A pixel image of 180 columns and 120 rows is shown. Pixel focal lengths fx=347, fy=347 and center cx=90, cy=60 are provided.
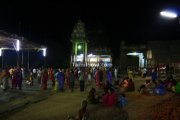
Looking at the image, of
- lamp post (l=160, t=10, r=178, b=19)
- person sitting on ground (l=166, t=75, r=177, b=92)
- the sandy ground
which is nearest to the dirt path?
the sandy ground

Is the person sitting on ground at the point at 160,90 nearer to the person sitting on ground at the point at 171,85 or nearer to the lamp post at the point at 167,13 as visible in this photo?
the person sitting on ground at the point at 171,85

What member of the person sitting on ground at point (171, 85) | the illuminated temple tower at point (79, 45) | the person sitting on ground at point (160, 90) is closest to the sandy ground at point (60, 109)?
the person sitting on ground at point (160, 90)

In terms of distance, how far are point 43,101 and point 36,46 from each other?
36.4ft

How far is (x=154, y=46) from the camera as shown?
51375 millimetres

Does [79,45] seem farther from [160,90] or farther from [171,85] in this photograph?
[160,90]

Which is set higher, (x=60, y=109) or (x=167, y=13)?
(x=167, y=13)

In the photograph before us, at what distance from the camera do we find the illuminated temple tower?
Answer: 56.1m

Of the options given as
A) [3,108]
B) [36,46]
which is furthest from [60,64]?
[3,108]

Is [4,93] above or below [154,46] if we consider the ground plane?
below

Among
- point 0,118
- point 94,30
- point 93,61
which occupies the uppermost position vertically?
point 94,30

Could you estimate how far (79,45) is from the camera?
2264 inches

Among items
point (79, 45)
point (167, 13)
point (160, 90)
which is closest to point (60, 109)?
point (167, 13)

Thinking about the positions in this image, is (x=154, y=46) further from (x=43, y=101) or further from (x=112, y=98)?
(x=112, y=98)

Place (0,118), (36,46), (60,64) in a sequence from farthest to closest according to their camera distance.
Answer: (60,64) → (36,46) → (0,118)
